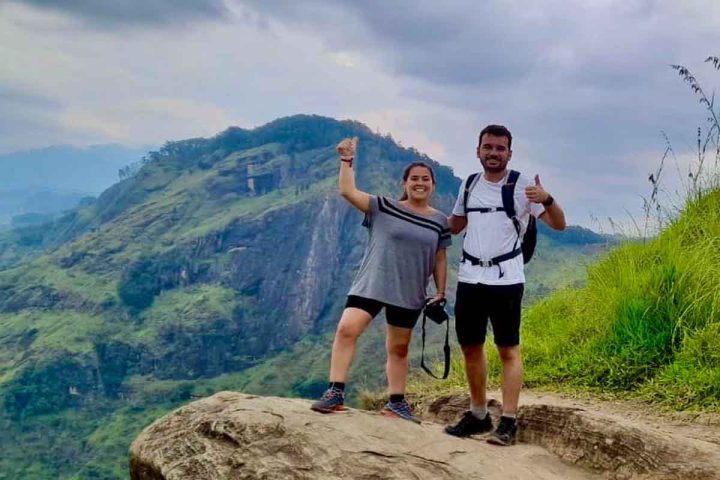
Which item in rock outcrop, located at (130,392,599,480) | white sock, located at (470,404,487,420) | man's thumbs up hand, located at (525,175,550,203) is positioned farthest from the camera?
white sock, located at (470,404,487,420)

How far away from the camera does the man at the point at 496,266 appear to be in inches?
209

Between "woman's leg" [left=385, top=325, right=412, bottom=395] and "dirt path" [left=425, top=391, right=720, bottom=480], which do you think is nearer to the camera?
"dirt path" [left=425, top=391, right=720, bottom=480]

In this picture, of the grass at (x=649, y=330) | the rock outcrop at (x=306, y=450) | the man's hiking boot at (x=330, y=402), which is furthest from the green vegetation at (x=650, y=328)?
the man's hiking boot at (x=330, y=402)

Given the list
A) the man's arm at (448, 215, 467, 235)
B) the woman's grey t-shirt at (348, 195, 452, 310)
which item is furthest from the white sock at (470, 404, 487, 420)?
the man's arm at (448, 215, 467, 235)

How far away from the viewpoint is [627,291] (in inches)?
288

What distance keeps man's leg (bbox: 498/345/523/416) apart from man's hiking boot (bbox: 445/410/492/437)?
1.29ft

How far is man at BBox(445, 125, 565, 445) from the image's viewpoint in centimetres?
532

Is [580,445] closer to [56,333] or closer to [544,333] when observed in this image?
[544,333]

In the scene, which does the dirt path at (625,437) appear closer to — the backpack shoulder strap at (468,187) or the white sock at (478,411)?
the white sock at (478,411)

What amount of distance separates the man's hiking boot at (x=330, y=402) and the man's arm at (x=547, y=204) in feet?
7.26

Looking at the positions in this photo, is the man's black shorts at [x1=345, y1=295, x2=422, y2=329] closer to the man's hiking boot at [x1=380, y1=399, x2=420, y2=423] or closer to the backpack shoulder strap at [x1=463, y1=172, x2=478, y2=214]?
the man's hiking boot at [x1=380, y1=399, x2=420, y2=423]

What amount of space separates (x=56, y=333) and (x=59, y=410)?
1249 inches

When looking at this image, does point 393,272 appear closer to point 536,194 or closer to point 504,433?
point 536,194

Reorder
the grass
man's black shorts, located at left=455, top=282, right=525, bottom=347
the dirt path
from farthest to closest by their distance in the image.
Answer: the grass, man's black shorts, located at left=455, top=282, right=525, bottom=347, the dirt path
